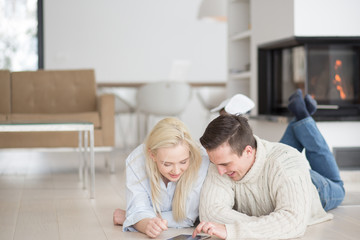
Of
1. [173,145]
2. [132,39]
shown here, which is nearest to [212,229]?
[173,145]

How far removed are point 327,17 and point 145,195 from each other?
7.42 feet

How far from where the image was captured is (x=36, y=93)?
5125 mm

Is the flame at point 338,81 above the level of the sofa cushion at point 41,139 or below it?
above

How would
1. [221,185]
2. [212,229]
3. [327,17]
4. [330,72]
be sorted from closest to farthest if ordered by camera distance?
[212,229] < [221,185] < [327,17] < [330,72]

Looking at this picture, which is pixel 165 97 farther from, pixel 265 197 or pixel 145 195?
pixel 265 197

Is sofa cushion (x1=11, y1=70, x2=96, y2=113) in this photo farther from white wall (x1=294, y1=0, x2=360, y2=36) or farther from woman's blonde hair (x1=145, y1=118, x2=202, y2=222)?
woman's blonde hair (x1=145, y1=118, x2=202, y2=222)

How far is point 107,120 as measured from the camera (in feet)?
14.8

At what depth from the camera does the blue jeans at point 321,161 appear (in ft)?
8.97

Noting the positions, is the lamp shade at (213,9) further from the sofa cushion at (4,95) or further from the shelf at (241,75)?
the sofa cushion at (4,95)

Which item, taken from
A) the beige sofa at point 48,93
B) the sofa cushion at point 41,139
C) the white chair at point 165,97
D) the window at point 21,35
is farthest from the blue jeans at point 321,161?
the window at point 21,35

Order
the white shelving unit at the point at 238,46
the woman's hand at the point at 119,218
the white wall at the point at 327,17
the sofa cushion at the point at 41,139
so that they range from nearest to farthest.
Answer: the woman's hand at the point at 119,218, the white wall at the point at 327,17, the sofa cushion at the point at 41,139, the white shelving unit at the point at 238,46

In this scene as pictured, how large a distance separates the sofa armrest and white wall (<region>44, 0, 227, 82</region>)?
3.10 meters

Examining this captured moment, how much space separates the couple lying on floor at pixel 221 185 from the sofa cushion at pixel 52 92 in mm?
2656

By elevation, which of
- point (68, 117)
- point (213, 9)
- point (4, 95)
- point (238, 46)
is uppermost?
point (213, 9)
